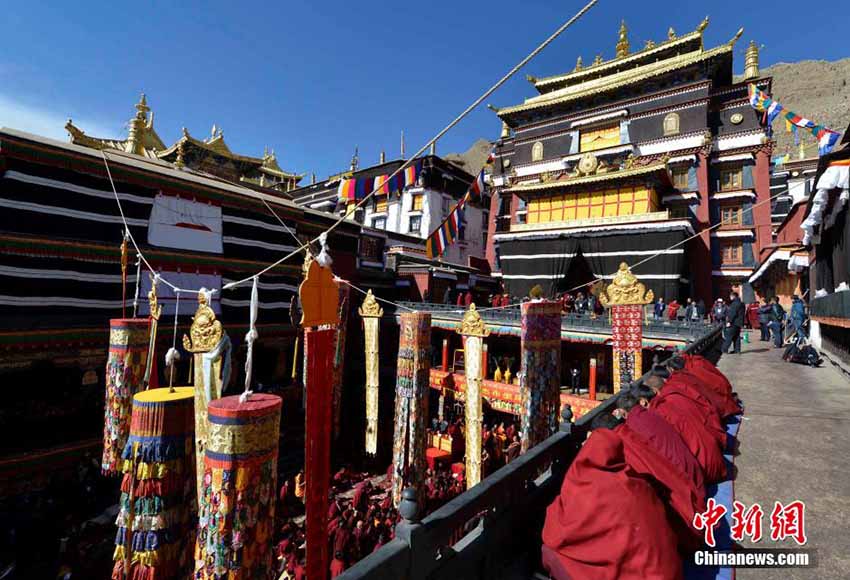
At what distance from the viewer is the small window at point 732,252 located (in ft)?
73.7

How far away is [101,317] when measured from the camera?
38.3 feet

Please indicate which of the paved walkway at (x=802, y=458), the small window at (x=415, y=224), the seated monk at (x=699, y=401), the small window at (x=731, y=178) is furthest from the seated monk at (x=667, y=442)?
the small window at (x=415, y=224)

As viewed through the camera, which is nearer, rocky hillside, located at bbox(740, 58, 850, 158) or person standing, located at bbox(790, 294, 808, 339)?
person standing, located at bbox(790, 294, 808, 339)

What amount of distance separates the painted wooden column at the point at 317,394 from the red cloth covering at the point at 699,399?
3842 millimetres

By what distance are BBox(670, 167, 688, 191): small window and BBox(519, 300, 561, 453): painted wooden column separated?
62.0 feet

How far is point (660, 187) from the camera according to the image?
2173 cm

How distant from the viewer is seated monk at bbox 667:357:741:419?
5090 mm

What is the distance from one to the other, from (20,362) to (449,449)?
1362 cm

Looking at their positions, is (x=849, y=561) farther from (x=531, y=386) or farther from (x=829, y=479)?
(x=531, y=386)

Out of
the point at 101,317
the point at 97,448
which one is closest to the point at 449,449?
the point at 97,448

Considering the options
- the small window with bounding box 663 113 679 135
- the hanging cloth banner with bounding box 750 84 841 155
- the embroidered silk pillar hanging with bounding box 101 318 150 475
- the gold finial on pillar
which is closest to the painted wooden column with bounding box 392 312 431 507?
the embroidered silk pillar hanging with bounding box 101 318 150 475

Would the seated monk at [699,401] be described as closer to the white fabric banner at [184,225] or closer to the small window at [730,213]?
the white fabric banner at [184,225]

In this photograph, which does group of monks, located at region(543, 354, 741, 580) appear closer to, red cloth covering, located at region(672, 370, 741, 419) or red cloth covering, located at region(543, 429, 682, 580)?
red cloth covering, located at region(543, 429, 682, 580)

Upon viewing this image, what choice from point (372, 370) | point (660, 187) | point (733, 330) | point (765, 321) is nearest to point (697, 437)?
point (733, 330)
